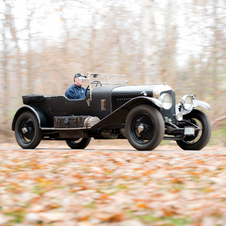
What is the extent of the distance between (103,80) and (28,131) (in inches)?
86.7

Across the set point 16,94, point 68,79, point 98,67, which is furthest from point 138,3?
point 16,94

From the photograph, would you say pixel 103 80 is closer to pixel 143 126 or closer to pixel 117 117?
pixel 117 117

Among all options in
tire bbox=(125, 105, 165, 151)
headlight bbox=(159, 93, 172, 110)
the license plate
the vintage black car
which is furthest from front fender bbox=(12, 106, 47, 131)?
the license plate

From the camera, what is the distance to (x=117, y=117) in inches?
263

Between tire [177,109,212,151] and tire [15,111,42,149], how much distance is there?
3324 mm

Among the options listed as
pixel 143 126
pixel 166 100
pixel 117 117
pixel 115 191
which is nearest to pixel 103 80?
pixel 117 117

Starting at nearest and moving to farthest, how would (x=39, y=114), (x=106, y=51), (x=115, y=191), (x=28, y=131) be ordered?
(x=115, y=191) → (x=39, y=114) → (x=28, y=131) → (x=106, y=51)

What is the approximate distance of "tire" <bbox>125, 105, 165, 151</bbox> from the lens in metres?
5.93

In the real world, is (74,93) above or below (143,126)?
above

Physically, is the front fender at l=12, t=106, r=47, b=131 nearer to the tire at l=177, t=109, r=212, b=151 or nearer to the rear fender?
the rear fender

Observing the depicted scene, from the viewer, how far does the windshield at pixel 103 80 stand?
25.3 ft

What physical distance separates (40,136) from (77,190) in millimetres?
4409

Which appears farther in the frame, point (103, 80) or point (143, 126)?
point (103, 80)

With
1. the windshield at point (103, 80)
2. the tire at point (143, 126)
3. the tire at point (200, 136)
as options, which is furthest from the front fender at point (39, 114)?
the tire at point (200, 136)
